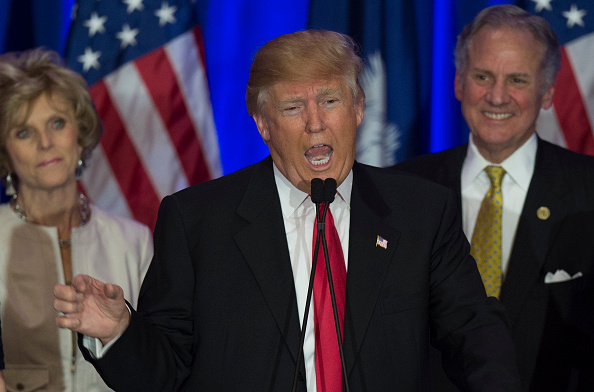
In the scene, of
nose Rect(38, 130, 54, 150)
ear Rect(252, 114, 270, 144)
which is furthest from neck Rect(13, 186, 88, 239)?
ear Rect(252, 114, 270, 144)

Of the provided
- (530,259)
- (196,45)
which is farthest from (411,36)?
(530,259)

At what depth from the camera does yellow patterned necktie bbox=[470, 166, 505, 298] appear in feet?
8.43

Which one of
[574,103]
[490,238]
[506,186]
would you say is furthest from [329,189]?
[574,103]

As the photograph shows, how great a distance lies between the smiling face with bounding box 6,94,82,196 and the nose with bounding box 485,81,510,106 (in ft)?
4.86

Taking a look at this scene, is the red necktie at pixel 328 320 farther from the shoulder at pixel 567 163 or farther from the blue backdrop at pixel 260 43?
the blue backdrop at pixel 260 43

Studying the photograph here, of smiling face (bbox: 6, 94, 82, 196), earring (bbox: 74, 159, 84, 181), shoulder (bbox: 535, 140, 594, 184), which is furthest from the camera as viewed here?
earring (bbox: 74, 159, 84, 181)

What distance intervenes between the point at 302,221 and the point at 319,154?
0.56 ft

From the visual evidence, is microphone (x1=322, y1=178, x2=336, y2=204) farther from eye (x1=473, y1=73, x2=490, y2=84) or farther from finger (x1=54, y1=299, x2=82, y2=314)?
eye (x1=473, y1=73, x2=490, y2=84)

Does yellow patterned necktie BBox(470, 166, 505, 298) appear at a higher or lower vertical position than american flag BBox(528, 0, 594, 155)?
lower

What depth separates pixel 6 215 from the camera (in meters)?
2.73

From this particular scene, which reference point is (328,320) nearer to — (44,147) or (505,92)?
(505,92)

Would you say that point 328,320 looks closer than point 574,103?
Yes

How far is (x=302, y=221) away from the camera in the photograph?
6.25ft

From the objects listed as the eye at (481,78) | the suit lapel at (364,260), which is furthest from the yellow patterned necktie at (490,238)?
the suit lapel at (364,260)
